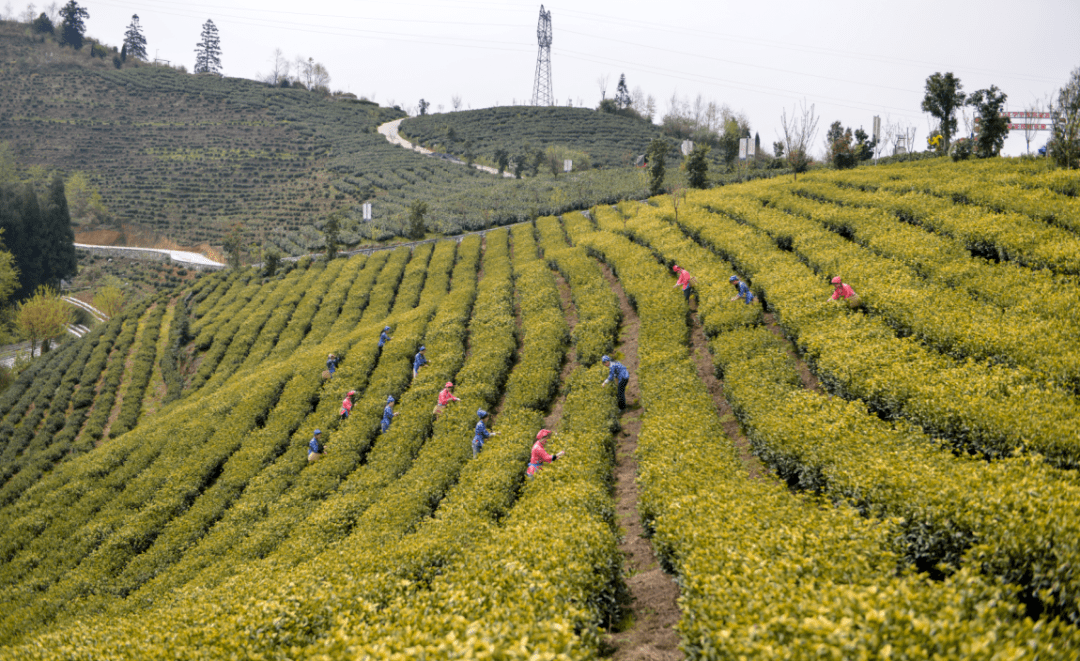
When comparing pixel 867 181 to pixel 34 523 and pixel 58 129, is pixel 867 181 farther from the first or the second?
pixel 58 129

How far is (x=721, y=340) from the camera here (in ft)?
61.6

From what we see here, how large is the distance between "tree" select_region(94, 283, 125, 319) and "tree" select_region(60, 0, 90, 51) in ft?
374

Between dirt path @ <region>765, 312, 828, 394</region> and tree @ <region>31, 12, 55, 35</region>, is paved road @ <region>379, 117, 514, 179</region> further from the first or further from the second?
tree @ <region>31, 12, 55, 35</region>

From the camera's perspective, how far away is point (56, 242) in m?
69.8

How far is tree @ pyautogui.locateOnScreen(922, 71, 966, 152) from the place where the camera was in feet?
123

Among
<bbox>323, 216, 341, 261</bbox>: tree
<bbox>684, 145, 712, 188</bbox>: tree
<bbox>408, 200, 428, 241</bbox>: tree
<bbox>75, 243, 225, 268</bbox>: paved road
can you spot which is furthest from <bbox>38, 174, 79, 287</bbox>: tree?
<bbox>684, 145, 712, 188</bbox>: tree

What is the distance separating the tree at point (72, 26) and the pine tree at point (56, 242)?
92.4 meters

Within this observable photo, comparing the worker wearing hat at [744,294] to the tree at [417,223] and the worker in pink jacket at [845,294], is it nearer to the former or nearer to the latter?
the worker in pink jacket at [845,294]

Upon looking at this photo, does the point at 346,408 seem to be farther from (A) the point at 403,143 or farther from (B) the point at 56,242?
(A) the point at 403,143

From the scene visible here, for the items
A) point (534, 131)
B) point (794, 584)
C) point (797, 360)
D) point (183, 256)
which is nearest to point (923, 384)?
point (797, 360)

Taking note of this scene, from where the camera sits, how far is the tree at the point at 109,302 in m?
59.1

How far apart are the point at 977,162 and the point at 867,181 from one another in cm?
504

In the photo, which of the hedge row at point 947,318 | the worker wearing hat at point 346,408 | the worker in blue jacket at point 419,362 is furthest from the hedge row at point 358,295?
the hedge row at point 947,318

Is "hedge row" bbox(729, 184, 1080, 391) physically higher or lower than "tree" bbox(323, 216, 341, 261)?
lower
